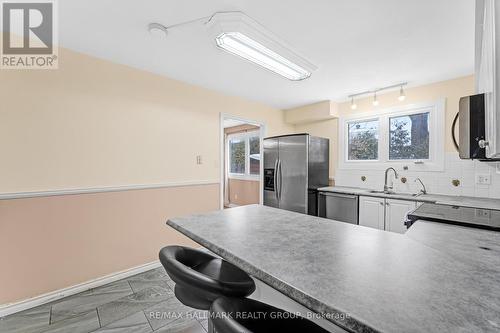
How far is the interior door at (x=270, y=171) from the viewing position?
3.83 metres

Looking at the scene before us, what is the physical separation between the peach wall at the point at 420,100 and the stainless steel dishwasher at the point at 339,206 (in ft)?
2.28

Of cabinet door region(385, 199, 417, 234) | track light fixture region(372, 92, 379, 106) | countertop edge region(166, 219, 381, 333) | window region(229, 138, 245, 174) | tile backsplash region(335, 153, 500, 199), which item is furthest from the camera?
window region(229, 138, 245, 174)

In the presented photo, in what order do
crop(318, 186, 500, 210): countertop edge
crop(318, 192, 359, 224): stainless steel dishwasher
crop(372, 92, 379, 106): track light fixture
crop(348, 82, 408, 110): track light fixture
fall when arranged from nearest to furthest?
crop(318, 186, 500, 210): countertop edge, crop(348, 82, 408, 110): track light fixture, crop(318, 192, 359, 224): stainless steel dishwasher, crop(372, 92, 379, 106): track light fixture

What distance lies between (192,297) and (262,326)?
1.09ft

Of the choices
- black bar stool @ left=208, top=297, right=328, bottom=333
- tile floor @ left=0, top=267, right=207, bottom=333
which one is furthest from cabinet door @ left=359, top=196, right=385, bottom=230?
black bar stool @ left=208, top=297, right=328, bottom=333

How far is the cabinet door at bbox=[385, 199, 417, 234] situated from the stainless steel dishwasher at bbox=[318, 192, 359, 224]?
39cm

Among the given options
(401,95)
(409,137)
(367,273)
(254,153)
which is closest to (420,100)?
(401,95)

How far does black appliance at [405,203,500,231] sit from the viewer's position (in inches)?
56.2

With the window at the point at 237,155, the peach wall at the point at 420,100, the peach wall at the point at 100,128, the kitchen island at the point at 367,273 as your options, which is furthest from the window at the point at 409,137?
the window at the point at 237,155

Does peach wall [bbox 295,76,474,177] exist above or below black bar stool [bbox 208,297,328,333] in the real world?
above

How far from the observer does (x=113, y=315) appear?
1.88 meters

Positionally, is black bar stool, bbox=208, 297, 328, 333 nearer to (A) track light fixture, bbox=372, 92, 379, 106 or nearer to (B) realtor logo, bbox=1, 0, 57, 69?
(B) realtor logo, bbox=1, 0, 57, 69

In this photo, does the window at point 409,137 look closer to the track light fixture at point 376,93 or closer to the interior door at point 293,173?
the track light fixture at point 376,93

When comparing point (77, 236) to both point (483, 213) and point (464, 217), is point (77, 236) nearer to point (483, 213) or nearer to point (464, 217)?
point (464, 217)
